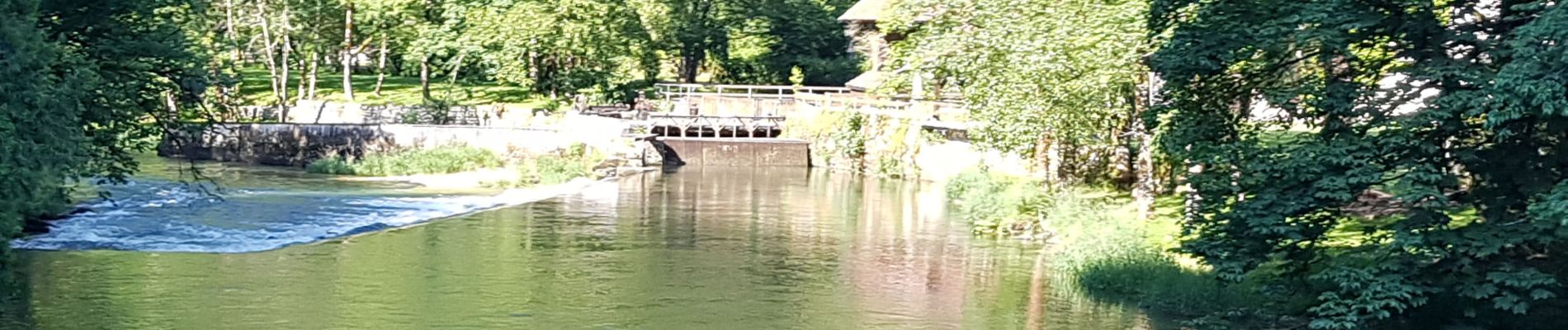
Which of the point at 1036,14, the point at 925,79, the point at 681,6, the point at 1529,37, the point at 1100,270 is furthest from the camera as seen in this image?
the point at 681,6

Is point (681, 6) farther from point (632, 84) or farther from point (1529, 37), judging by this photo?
point (1529, 37)

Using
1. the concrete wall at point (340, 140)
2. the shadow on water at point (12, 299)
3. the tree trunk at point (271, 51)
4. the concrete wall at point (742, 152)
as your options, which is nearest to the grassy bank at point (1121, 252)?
the shadow on water at point (12, 299)

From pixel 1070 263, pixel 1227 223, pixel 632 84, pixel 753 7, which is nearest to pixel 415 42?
pixel 632 84

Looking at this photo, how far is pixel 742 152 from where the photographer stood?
157 feet

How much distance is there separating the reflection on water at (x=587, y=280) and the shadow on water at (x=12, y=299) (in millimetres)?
54

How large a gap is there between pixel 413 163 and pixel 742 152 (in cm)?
1004

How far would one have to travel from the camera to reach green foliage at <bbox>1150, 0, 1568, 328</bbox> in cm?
1496

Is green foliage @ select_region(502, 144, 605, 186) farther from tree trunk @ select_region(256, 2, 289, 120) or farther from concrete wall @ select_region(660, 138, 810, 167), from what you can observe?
tree trunk @ select_region(256, 2, 289, 120)

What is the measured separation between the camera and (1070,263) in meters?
22.2

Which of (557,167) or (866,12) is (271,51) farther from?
(866,12)

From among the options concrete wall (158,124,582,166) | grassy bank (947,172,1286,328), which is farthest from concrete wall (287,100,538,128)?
grassy bank (947,172,1286,328)

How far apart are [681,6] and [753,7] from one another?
378 cm

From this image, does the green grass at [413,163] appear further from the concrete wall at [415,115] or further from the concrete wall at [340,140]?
the concrete wall at [415,115]

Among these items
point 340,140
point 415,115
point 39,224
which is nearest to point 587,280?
point 39,224
